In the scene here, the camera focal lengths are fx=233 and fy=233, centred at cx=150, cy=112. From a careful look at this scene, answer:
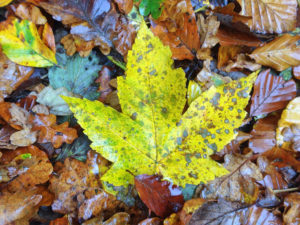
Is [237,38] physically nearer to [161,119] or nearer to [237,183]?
[161,119]

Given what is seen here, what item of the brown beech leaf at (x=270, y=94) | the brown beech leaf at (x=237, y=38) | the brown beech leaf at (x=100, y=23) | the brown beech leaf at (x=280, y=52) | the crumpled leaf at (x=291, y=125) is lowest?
the crumpled leaf at (x=291, y=125)

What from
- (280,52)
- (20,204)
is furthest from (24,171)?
(280,52)

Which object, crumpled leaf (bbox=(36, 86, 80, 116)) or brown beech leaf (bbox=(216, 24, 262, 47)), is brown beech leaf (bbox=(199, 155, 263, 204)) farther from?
crumpled leaf (bbox=(36, 86, 80, 116))

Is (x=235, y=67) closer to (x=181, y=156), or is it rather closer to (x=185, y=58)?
(x=185, y=58)

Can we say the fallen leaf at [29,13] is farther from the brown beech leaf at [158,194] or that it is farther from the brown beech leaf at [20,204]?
the brown beech leaf at [158,194]

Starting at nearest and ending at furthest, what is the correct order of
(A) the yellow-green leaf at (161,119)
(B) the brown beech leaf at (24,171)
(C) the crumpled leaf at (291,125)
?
(A) the yellow-green leaf at (161,119), (B) the brown beech leaf at (24,171), (C) the crumpled leaf at (291,125)

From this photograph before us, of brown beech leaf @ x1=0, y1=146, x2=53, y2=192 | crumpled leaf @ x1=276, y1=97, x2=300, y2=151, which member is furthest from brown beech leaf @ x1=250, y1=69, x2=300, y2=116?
brown beech leaf @ x1=0, y1=146, x2=53, y2=192

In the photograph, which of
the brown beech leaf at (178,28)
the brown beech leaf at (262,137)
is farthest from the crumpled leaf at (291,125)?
the brown beech leaf at (178,28)
